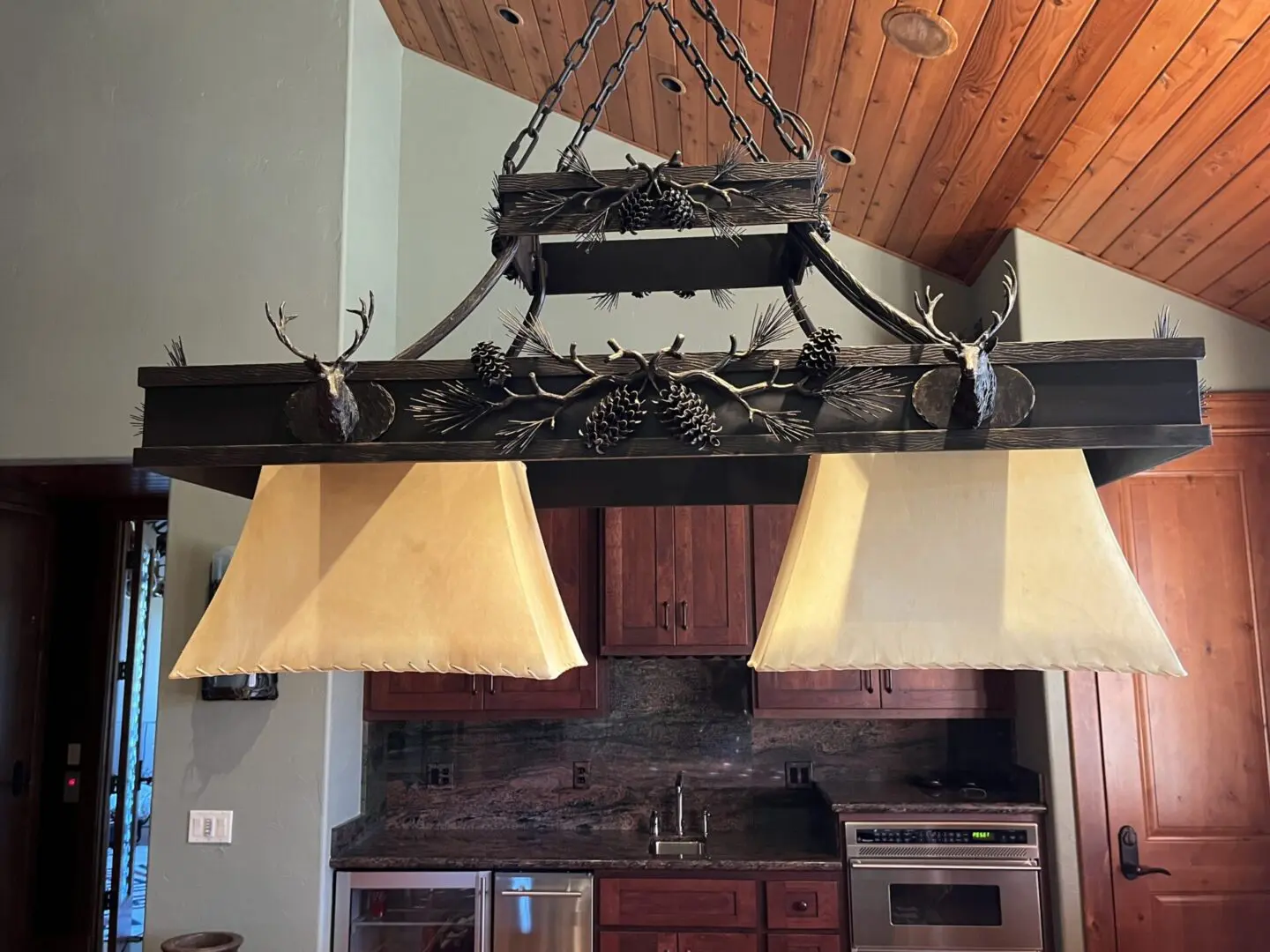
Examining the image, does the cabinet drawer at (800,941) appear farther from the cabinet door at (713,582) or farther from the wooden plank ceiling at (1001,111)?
the wooden plank ceiling at (1001,111)

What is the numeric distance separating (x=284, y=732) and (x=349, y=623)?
2.37m

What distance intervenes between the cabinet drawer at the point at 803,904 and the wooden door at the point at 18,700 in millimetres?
3367

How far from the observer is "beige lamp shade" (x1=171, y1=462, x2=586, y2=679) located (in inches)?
42.5

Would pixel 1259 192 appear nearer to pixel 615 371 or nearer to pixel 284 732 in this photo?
pixel 615 371

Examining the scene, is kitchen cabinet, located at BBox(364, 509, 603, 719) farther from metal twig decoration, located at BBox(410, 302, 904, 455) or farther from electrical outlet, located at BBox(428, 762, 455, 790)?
metal twig decoration, located at BBox(410, 302, 904, 455)

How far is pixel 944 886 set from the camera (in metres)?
3.20

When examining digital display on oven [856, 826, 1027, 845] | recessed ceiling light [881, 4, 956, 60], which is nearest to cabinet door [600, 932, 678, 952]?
digital display on oven [856, 826, 1027, 845]

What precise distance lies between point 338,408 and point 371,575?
0.26m

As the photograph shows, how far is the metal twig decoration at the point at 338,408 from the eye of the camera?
0.93m

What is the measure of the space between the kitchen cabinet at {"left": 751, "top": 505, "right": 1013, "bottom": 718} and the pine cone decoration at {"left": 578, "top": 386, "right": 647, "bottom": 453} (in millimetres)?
2653

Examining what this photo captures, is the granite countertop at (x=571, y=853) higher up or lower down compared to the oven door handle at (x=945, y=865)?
higher up

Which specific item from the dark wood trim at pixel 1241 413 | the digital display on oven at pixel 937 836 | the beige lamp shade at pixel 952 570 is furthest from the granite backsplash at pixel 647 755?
the beige lamp shade at pixel 952 570

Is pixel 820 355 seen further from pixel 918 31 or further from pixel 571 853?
pixel 571 853

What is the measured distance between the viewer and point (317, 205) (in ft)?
11.3
